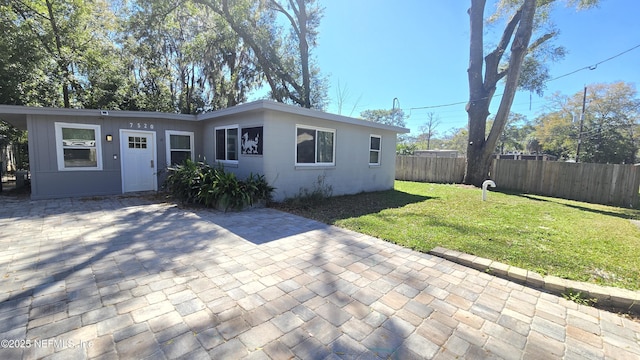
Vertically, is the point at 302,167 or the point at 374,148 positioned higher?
the point at 374,148

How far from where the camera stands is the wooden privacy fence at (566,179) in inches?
340

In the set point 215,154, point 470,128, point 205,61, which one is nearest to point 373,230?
point 215,154

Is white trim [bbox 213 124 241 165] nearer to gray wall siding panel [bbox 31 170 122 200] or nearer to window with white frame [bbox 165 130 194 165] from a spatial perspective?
window with white frame [bbox 165 130 194 165]

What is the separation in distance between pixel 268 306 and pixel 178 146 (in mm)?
8077

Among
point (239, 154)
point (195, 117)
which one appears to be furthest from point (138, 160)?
point (239, 154)

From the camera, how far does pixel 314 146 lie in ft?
25.0

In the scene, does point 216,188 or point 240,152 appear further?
point 240,152

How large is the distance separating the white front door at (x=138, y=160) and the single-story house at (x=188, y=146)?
25 millimetres

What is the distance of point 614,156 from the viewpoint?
2431 cm

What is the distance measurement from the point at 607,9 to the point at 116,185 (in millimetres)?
18482

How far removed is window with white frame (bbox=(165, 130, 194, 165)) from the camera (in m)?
8.65

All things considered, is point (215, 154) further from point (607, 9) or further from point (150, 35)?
point (607, 9)

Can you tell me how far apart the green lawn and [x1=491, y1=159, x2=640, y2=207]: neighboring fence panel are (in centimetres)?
151

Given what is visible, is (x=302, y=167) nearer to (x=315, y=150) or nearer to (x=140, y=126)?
(x=315, y=150)
